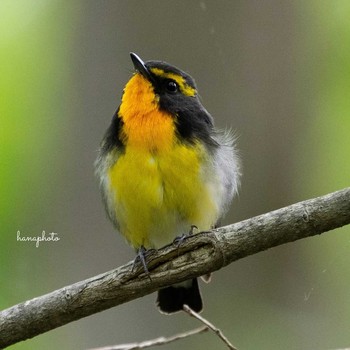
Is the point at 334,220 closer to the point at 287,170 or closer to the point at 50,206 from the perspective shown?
the point at 287,170

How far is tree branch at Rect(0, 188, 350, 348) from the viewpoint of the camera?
3.08 metres

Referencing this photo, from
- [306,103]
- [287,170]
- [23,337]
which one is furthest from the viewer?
[306,103]

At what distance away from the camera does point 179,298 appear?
439cm

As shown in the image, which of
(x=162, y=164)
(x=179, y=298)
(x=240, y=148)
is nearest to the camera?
(x=162, y=164)

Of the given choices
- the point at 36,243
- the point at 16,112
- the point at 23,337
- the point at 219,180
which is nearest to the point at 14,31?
the point at 16,112

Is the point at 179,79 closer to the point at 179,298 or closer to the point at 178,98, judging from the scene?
the point at 178,98

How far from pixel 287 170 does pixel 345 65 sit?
2199 millimetres

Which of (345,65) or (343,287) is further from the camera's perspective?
(345,65)

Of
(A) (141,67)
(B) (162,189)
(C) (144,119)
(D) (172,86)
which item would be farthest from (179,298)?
(A) (141,67)

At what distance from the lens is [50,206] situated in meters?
5.00

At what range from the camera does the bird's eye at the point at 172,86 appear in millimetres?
4215

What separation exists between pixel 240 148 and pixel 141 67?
851 millimetres

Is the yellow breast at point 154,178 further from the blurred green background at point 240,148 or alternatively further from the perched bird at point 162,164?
the blurred green background at point 240,148

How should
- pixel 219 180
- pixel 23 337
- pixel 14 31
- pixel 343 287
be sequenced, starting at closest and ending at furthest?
1. pixel 23 337
2. pixel 219 180
3. pixel 343 287
4. pixel 14 31
